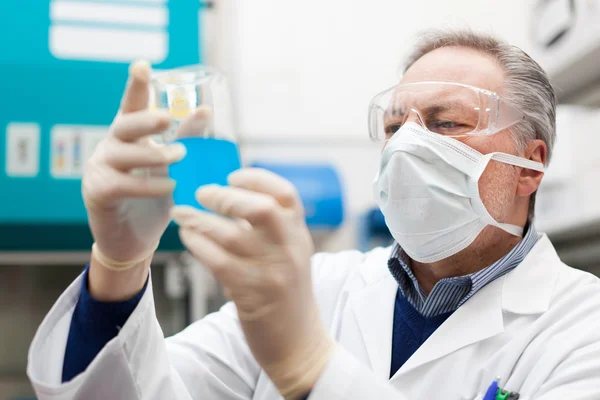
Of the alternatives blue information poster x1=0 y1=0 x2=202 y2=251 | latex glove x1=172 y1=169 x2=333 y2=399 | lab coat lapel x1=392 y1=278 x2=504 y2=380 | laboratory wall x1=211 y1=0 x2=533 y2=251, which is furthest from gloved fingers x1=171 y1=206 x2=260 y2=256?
laboratory wall x1=211 y1=0 x2=533 y2=251

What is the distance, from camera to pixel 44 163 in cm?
207

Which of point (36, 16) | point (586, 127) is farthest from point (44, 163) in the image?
point (586, 127)

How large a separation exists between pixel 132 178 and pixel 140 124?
7cm

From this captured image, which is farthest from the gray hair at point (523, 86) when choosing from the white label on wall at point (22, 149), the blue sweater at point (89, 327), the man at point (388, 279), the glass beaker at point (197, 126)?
the white label on wall at point (22, 149)

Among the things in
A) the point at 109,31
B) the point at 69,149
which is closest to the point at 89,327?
the point at 69,149

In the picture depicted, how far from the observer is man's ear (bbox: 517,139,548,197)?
132 cm

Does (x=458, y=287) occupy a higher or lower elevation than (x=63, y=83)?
lower

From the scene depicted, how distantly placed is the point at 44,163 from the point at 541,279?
1.56 meters

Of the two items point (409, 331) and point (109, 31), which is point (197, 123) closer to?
point (409, 331)

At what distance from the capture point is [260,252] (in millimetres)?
711

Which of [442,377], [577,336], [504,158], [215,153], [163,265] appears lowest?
[163,265]

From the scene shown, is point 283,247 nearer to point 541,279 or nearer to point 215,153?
point 215,153

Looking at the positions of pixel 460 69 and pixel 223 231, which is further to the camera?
pixel 460 69

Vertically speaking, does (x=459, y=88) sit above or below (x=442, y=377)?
above
